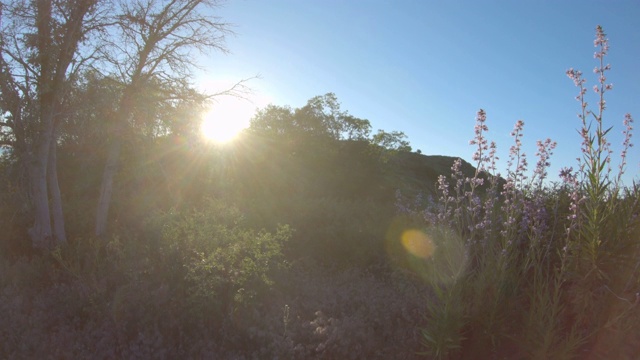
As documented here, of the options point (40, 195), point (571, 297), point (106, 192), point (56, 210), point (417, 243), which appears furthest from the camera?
point (106, 192)

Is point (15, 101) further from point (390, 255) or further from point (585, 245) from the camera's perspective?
point (585, 245)

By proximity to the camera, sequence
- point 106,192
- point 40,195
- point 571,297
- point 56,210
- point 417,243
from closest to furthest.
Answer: point 571,297 < point 417,243 < point 40,195 < point 56,210 < point 106,192

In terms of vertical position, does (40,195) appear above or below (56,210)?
above

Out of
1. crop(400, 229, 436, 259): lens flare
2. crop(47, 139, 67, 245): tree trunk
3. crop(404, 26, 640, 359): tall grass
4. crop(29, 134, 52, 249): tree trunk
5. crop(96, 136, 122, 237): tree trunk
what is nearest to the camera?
crop(404, 26, 640, 359): tall grass

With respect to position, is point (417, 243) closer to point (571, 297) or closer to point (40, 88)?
point (571, 297)

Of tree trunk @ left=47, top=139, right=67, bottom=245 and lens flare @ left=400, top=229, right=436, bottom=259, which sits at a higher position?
lens flare @ left=400, top=229, right=436, bottom=259

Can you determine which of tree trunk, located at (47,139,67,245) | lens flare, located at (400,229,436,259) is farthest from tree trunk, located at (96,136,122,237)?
lens flare, located at (400,229,436,259)

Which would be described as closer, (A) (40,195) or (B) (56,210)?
(A) (40,195)

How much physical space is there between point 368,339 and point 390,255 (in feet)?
11.7

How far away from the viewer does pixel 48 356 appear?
4.39m

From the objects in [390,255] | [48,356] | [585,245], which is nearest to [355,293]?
[390,255]

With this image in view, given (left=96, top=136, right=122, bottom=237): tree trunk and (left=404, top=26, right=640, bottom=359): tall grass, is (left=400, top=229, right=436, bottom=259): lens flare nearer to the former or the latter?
(left=404, top=26, right=640, bottom=359): tall grass

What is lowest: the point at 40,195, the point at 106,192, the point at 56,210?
the point at 56,210

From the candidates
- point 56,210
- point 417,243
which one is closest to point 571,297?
point 417,243
